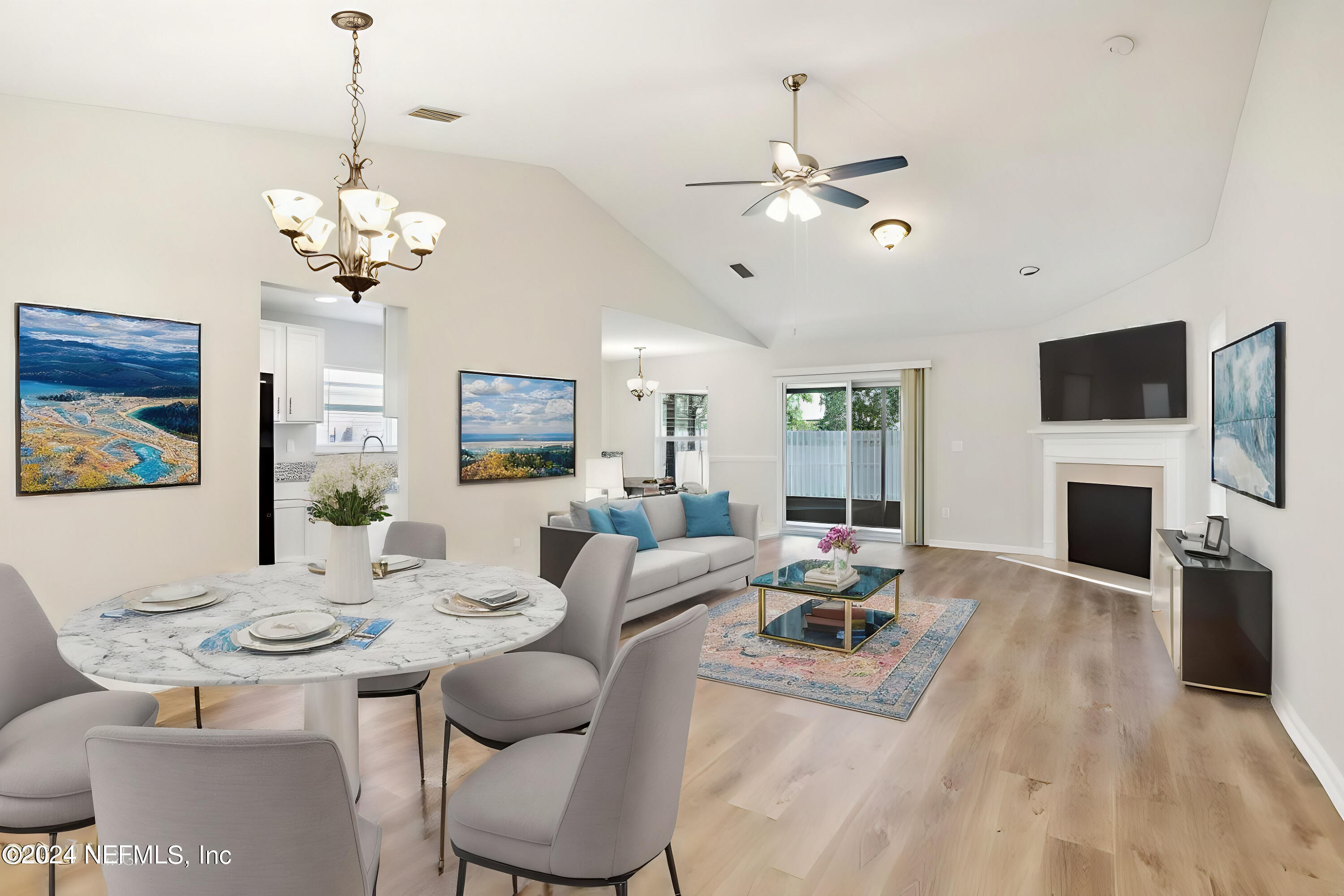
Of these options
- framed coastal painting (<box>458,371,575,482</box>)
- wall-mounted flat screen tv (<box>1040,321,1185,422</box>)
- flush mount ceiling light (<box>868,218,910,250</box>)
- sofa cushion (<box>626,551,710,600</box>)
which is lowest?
sofa cushion (<box>626,551,710,600</box>)

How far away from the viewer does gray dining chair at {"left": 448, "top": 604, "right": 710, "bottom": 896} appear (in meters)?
1.31

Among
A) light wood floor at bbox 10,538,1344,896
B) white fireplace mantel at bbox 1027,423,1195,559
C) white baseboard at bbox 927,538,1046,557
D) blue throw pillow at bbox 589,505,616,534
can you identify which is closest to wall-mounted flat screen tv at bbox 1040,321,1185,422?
white fireplace mantel at bbox 1027,423,1195,559

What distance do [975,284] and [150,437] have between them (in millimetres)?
6256

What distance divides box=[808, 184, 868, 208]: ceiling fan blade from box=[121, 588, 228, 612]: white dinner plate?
321cm

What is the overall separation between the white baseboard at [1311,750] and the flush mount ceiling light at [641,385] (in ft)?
21.9

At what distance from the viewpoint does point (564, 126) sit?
430 centimetres

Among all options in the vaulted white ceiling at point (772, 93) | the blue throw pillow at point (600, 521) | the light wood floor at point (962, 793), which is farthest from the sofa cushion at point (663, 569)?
the vaulted white ceiling at point (772, 93)

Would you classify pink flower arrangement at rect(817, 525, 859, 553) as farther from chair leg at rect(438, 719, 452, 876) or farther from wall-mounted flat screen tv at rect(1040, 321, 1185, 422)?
wall-mounted flat screen tv at rect(1040, 321, 1185, 422)

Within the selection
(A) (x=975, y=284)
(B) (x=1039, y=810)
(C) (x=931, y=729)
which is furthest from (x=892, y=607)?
(A) (x=975, y=284)

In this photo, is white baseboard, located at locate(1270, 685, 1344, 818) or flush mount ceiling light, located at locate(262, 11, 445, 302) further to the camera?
flush mount ceiling light, located at locate(262, 11, 445, 302)

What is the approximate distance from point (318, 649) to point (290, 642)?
0.23 feet

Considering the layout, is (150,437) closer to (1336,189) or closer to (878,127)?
(878,127)

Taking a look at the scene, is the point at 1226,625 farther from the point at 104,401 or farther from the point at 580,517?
the point at 104,401

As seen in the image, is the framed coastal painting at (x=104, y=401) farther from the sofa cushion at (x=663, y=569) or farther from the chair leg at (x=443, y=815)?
the sofa cushion at (x=663, y=569)
